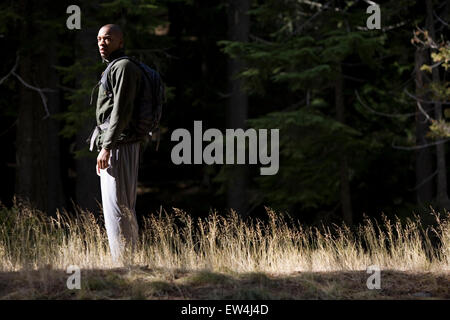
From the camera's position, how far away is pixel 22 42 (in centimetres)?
1395

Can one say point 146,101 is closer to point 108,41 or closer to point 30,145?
point 108,41

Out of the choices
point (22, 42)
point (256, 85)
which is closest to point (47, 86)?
point (22, 42)

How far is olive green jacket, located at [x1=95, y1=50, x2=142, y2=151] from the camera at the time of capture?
19.3ft

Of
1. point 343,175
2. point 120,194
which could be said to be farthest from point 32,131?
point 120,194

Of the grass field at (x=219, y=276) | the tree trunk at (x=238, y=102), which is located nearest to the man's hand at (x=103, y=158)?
the grass field at (x=219, y=276)

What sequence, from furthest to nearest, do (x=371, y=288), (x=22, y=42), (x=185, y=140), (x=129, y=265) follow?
1. (x=185, y=140)
2. (x=22, y=42)
3. (x=129, y=265)
4. (x=371, y=288)

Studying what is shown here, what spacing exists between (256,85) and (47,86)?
16.8 ft

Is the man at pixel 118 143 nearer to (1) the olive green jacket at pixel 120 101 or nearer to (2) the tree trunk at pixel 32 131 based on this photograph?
(1) the olive green jacket at pixel 120 101

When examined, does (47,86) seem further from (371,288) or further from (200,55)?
(371,288)

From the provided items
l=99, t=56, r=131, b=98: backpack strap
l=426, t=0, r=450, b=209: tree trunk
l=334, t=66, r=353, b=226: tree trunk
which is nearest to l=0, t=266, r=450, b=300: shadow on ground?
l=99, t=56, r=131, b=98: backpack strap

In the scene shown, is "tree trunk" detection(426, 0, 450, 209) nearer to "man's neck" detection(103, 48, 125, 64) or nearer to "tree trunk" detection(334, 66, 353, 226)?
"tree trunk" detection(334, 66, 353, 226)

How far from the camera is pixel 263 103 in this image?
22266mm
